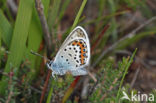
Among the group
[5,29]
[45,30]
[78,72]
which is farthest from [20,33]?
[78,72]

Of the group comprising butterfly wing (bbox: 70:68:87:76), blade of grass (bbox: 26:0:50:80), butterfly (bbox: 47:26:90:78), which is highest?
blade of grass (bbox: 26:0:50:80)

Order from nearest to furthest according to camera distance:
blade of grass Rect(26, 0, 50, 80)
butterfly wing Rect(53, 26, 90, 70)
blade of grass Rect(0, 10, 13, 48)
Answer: butterfly wing Rect(53, 26, 90, 70) → blade of grass Rect(0, 10, 13, 48) → blade of grass Rect(26, 0, 50, 80)

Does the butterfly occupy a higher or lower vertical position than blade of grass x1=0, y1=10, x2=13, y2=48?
lower

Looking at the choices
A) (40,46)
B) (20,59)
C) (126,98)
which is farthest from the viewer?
(40,46)

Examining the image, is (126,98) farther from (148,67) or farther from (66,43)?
(148,67)

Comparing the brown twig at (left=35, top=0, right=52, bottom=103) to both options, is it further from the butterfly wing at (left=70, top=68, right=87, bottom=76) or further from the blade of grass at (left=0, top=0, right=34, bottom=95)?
the butterfly wing at (left=70, top=68, right=87, bottom=76)

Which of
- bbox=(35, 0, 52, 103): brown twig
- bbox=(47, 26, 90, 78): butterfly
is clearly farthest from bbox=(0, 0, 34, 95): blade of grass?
bbox=(47, 26, 90, 78): butterfly

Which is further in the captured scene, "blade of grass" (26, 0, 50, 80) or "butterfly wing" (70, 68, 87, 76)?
"blade of grass" (26, 0, 50, 80)

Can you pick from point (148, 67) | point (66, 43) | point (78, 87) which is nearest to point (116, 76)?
point (66, 43)
